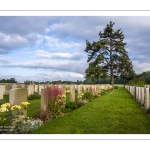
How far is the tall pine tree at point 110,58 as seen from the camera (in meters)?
25.0

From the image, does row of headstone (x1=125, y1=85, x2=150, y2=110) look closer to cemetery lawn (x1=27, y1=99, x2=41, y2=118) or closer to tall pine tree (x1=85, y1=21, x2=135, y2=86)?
cemetery lawn (x1=27, y1=99, x2=41, y2=118)

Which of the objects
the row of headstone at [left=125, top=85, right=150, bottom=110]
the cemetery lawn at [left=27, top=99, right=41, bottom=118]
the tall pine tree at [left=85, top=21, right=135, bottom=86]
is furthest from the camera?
the tall pine tree at [left=85, top=21, right=135, bottom=86]

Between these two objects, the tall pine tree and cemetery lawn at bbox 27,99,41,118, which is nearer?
cemetery lawn at bbox 27,99,41,118

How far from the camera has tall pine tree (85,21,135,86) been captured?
2500 centimetres

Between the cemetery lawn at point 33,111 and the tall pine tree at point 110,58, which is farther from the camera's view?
the tall pine tree at point 110,58

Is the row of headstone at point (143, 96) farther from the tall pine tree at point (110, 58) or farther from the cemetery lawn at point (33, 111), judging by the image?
the tall pine tree at point (110, 58)

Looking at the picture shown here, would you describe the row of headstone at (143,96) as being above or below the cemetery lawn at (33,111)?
above

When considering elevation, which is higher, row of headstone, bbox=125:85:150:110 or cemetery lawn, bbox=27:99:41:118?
row of headstone, bbox=125:85:150:110

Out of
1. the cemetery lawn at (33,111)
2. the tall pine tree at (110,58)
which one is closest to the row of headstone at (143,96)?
the cemetery lawn at (33,111)

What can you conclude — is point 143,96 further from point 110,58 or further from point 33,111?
point 110,58

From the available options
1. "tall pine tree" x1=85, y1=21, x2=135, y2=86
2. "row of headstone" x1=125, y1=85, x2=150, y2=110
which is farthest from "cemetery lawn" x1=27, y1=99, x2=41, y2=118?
"tall pine tree" x1=85, y1=21, x2=135, y2=86
